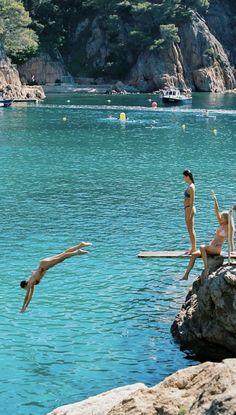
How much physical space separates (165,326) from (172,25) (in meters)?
131

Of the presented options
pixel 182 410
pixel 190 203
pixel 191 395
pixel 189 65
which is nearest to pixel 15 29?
pixel 189 65

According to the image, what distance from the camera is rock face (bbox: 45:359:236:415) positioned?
421 inches

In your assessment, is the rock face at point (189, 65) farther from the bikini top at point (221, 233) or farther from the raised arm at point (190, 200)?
the bikini top at point (221, 233)

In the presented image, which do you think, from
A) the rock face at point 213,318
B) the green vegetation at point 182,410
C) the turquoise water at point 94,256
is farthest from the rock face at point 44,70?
the green vegetation at point 182,410

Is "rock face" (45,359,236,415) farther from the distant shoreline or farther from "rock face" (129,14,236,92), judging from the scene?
"rock face" (129,14,236,92)

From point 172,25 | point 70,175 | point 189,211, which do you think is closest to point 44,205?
point 70,175

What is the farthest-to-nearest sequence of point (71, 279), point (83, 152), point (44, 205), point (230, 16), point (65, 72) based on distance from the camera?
point (230, 16), point (65, 72), point (83, 152), point (44, 205), point (71, 279)

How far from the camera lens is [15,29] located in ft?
427

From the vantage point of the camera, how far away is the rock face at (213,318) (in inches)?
756

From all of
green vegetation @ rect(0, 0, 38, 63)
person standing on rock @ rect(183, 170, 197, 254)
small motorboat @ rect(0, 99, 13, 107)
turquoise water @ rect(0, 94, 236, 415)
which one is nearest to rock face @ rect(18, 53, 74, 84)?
green vegetation @ rect(0, 0, 38, 63)

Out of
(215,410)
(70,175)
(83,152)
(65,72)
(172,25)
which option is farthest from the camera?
(65,72)

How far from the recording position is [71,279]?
27.0m

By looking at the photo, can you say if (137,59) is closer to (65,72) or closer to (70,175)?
(65,72)

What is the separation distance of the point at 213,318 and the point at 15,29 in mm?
117138
